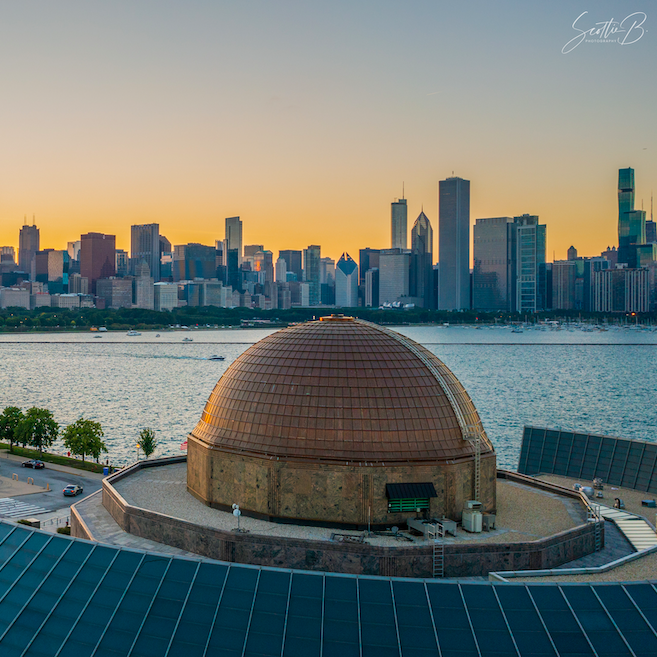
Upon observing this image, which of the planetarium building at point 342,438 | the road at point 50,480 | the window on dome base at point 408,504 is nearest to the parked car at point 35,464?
the road at point 50,480

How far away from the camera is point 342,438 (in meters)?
35.9

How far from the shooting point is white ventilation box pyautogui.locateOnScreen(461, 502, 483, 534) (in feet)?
113

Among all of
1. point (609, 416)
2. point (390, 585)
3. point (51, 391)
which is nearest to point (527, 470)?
point (390, 585)

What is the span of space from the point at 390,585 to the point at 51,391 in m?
139

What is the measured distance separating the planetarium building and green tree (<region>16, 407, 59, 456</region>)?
157ft

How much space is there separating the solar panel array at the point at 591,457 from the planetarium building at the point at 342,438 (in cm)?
1611

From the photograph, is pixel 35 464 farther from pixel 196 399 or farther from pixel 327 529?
pixel 196 399

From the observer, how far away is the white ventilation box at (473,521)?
34.4 metres

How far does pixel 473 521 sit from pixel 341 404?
9020 millimetres

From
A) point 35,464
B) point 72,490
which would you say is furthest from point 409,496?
point 35,464

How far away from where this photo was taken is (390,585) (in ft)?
74.2

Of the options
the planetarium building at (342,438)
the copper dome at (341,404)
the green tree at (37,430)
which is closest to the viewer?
the planetarium building at (342,438)

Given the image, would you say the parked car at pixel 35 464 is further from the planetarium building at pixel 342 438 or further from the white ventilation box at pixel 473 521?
the white ventilation box at pixel 473 521

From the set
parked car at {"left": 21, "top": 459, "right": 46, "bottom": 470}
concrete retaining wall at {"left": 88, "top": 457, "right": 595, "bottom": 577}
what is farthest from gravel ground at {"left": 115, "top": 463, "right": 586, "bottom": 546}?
parked car at {"left": 21, "top": 459, "right": 46, "bottom": 470}
